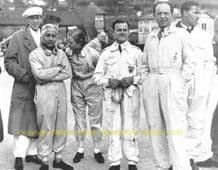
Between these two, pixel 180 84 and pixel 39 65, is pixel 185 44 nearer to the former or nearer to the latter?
pixel 180 84

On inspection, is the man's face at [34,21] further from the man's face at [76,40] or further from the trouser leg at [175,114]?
the trouser leg at [175,114]

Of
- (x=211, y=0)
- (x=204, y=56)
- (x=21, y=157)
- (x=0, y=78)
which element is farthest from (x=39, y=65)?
(x=0, y=78)

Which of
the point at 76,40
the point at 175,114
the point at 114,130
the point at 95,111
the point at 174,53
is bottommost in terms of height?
the point at 114,130

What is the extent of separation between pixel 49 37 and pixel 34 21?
1.60ft

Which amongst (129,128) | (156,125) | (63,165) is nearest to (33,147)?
(63,165)

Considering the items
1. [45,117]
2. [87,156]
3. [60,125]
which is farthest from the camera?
[87,156]

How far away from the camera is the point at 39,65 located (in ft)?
14.6

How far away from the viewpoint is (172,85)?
12.9ft

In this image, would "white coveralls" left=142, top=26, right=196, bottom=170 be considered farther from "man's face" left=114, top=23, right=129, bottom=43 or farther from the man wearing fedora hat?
the man wearing fedora hat

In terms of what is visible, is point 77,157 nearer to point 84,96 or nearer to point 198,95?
point 84,96

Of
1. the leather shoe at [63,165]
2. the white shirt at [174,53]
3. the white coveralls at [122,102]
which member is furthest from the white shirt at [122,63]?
the leather shoe at [63,165]

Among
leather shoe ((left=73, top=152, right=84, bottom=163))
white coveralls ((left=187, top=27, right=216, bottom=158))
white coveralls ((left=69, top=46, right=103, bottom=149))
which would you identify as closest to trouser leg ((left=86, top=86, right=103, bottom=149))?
white coveralls ((left=69, top=46, right=103, bottom=149))

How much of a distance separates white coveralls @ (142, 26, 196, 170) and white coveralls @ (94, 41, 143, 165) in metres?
0.43

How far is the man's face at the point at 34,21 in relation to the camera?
482cm
